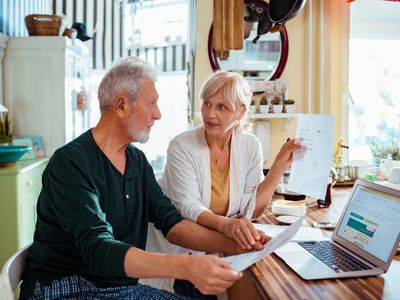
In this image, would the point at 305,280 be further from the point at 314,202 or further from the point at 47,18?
the point at 47,18

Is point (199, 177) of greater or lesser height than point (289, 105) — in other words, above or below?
below

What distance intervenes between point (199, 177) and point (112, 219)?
528 millimetres

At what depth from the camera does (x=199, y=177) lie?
5.84 feet

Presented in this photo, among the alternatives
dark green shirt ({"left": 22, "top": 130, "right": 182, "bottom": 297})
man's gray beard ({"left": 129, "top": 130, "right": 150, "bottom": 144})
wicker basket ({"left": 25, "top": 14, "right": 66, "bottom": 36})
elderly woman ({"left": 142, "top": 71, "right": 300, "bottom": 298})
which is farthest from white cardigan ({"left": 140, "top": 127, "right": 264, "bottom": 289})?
wicker basket ({"left": 25, "top": 14, "right": 66, "bottom": 36})

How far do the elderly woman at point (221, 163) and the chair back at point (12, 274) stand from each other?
64cm

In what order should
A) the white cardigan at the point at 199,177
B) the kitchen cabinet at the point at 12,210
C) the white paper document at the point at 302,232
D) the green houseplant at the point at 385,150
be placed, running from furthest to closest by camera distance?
1. the green houseplant at the point at 385,150
2. the kitchen cabinet at the point at 12,210
3. the white cardigan at the point at 199,177
4. the white paper document at the point at 302,232

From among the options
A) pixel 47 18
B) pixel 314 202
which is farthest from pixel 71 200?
pixel 47 18

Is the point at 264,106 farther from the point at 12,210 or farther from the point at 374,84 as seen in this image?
the point at 12,210

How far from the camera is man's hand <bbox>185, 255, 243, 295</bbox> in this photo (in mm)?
960

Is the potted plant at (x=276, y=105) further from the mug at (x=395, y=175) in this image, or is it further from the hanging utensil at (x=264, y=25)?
the mug at (x=395, y=175)

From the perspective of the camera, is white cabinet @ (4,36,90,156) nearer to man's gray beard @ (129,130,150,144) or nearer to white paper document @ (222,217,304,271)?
man's gray beard @ (129,130,150,144)

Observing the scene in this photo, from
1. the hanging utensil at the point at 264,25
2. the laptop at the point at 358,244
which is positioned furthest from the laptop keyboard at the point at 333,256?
the hanging utensil at the point at 264,25

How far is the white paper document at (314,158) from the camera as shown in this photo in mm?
1601

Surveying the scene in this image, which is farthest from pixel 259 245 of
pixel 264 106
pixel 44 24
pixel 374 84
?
pixel 44 24
